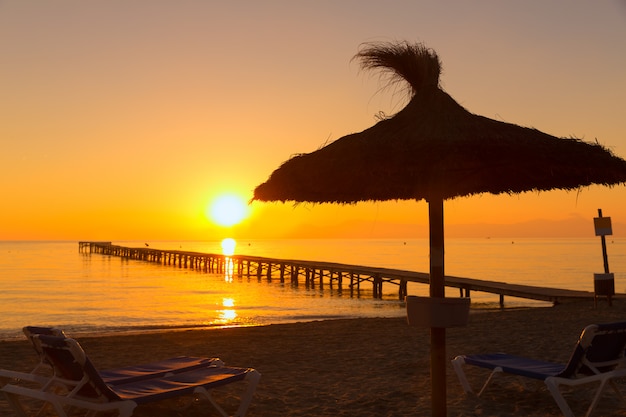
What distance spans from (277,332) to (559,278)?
1700 inches

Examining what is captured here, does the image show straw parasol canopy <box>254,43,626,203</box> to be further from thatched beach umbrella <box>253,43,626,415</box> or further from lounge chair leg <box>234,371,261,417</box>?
lounge chair leg <box>234,371,261,417</box>

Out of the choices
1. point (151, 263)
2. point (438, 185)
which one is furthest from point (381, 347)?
point (151, 263)

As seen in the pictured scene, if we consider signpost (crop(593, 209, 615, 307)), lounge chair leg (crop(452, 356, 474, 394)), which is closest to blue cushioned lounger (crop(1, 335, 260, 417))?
lounge chair leg (crop(452, 356, 474, 394))

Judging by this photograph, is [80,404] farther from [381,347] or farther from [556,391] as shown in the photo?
[381,347]

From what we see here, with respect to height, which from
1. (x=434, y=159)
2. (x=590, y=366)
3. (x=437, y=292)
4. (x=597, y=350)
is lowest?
(x=590, y=366)

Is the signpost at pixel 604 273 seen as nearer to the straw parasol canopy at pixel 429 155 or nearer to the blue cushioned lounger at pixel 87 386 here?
the straw parasol canopy at pixel 429 155

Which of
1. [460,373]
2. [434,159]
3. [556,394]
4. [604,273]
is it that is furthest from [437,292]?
[604,273]

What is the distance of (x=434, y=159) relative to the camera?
399cm

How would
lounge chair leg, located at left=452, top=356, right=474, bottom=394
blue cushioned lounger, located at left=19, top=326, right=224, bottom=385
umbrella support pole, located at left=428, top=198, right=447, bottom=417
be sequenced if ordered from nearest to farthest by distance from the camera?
umbrella support pole, located at left=428, top=198, right=447, bottom=417 < blue cushioned lounger, located at left=19, top=326, right=224, bottom=385 < lounge chair leg, located at left=452, top=356, right=474, bottom=394

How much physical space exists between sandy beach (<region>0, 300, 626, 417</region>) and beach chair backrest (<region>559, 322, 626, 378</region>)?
585 mm

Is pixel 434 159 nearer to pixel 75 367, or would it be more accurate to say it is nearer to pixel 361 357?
pixel 75 367

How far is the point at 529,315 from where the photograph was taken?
13898 millimetres

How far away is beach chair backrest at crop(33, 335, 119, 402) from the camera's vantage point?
4.00m

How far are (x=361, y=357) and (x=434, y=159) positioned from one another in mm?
5161
